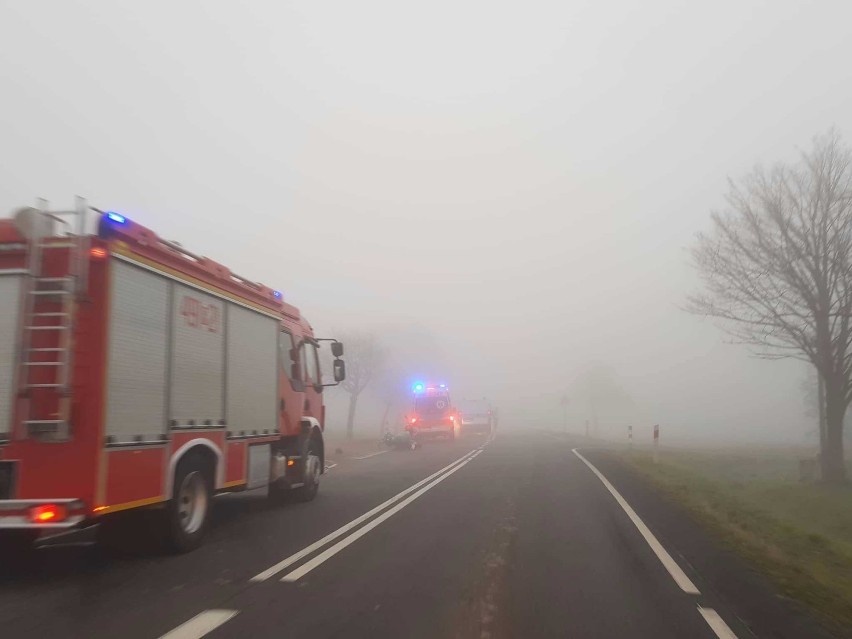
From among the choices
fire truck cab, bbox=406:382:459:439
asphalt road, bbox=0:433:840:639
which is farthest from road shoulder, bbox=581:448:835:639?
fire truck cab, bbox=406:382:459:439

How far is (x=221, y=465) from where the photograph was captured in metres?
8.44

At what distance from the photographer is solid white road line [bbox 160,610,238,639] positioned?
4.73m

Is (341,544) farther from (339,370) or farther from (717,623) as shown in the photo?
(339,370)

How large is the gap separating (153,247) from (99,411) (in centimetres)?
185

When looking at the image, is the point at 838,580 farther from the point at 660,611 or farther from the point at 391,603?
the point at 391,603

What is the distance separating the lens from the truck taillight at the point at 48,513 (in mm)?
5859

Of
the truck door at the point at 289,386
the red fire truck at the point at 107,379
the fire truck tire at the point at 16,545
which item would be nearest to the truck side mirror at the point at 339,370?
the truck door at the point at 289,386

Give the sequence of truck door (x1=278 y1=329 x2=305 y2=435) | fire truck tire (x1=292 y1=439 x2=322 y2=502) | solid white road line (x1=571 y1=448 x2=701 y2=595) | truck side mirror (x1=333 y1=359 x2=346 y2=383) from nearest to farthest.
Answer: solid white road line (x1=571 y1=448 x2=701 y2=595), truck door (x1=278 y1=329 x2=305 y2=435), fire truck tire (x1=292 y1=439 x2=322 y2=502), truck side mirror (x1=333 y1=359 x2=346 y2=383)

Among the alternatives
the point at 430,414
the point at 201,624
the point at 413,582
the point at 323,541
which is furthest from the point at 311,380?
the point at 430,414

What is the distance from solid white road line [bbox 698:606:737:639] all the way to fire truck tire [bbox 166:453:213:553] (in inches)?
206

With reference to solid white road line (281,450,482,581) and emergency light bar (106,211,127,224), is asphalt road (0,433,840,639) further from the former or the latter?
emergency light bar (106,211,127,224)

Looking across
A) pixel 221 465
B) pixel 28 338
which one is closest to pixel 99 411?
pixel 28 338

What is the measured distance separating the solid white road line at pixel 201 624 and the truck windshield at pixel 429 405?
29.7 m

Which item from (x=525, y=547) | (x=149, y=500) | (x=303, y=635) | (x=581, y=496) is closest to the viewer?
(x=303, y=635)
